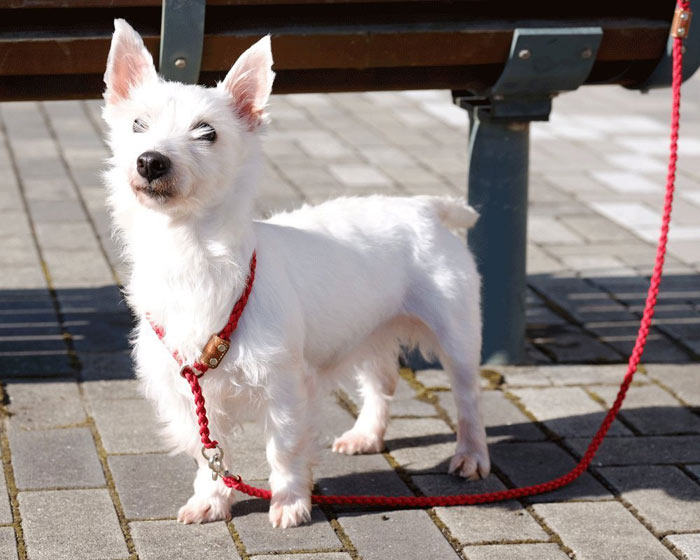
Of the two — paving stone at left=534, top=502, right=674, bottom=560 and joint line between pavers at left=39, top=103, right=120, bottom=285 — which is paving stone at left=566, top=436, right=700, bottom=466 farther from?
joint line between pavers at left=39, top=103, right=120, bottom=285

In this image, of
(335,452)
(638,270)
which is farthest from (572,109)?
(335,452)

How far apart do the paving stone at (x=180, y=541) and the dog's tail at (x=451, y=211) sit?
161 centimetres

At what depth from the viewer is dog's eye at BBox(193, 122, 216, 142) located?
12.5ft

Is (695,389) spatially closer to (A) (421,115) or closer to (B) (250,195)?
(B) (250,195)

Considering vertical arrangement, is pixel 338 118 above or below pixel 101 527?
below

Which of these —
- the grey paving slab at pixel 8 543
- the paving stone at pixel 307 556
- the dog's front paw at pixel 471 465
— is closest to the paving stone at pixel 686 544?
the dog's front paw at pixel 471 465

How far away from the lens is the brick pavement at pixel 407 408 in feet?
13.8

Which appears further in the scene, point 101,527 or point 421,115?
point 421,115

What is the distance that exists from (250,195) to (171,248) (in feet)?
1.04

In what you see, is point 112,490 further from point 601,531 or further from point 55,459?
point 601,531

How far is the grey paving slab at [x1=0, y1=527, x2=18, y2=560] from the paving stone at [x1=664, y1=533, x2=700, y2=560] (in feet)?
7.37

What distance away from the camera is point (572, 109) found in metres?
12.4

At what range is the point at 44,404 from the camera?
5250 millimetres

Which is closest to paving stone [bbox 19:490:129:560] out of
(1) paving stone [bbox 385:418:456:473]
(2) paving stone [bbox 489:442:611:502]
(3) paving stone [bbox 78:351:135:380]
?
(3) paving stone [bbox 78:351:135:380]
